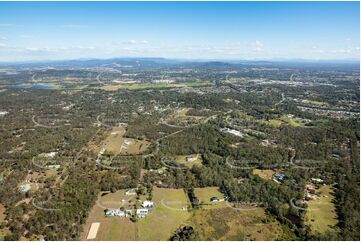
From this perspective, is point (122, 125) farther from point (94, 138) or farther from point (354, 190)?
point (354, 190)

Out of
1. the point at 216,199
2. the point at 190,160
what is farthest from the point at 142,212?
the point at 190,160

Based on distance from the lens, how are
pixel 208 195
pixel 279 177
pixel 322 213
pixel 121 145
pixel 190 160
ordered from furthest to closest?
pixel 121 145, pixel 190 160, pixel 279 177, pixel 208 195, pixel 322 213

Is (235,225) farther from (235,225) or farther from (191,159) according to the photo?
(191,159)

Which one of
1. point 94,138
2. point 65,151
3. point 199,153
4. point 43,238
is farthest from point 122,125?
point 43,238

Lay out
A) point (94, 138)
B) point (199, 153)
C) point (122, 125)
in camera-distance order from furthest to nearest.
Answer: point (122, 125)
point (94, 138)
point (199, 153)

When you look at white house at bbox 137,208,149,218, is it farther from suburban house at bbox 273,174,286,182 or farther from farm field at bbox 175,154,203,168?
suburban house at bbox 273,174,286,182
